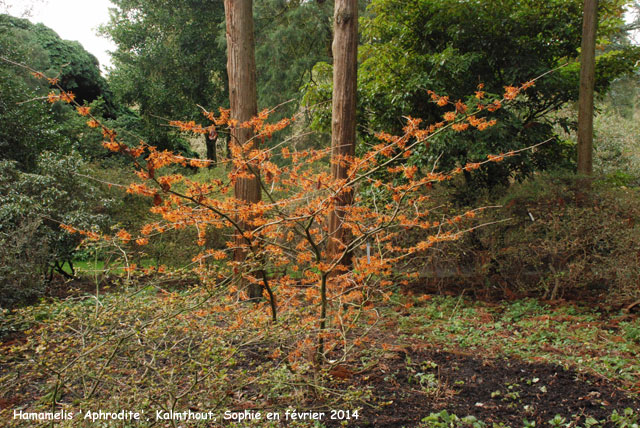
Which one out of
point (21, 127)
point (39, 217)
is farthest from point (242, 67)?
point (21, 127)

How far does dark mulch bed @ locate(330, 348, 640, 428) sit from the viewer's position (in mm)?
2900

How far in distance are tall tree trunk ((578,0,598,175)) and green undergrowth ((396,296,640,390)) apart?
2.45m

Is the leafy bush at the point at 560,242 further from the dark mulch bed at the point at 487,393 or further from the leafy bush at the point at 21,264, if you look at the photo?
the leafy bush at the point at 21,264

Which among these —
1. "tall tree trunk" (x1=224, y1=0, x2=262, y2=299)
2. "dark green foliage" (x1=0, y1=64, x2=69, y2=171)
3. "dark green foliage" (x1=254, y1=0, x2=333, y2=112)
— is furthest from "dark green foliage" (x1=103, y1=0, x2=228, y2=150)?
"tall tree trunk" (x1=224, y1=0, x2=262, y2=299)

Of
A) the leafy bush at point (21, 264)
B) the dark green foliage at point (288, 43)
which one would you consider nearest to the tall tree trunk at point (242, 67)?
the leafy bush at point (21, 264)

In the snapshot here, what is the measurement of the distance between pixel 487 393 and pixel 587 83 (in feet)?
18.8

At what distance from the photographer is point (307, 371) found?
333cm

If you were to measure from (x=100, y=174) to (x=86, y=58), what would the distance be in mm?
9111

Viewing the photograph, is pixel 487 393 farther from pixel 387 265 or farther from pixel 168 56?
pixel 168 56

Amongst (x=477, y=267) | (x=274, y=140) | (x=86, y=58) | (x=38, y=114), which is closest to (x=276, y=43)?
(x=274, y=140)

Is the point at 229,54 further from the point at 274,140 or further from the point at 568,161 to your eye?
the point at 274,140

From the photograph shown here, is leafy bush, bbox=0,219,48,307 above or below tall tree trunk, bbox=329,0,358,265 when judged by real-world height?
below

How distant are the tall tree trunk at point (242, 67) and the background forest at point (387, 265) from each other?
79cm

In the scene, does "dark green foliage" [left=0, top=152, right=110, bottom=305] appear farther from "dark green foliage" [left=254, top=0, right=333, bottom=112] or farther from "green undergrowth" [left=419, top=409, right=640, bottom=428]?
"dark green foliage" [left=254, top=0, right=333, bottom=112]
